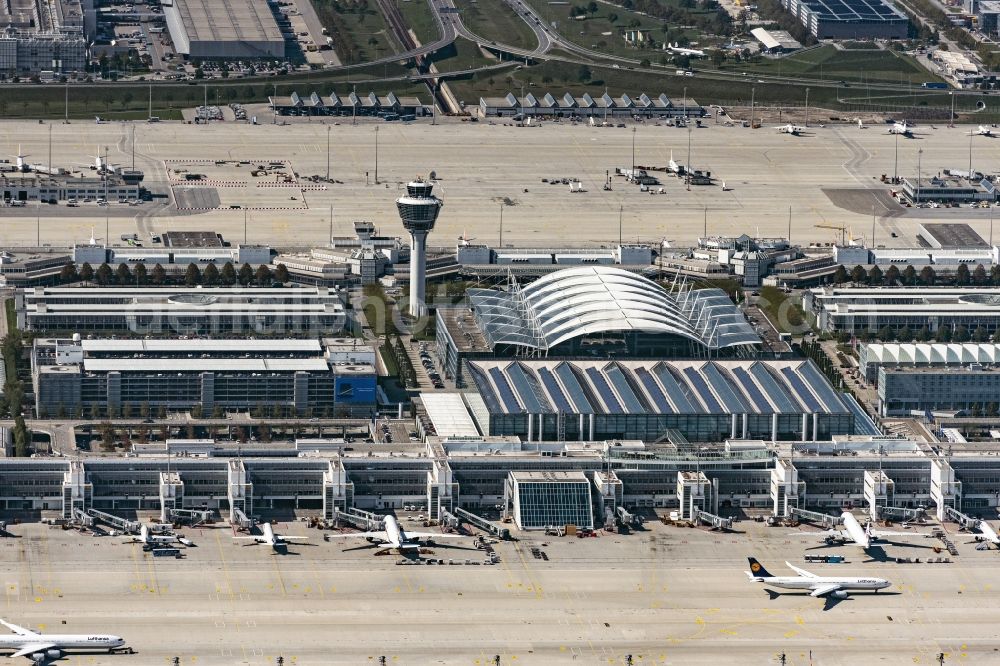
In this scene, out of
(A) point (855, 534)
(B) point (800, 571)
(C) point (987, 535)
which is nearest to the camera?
(B) point (800, 571)

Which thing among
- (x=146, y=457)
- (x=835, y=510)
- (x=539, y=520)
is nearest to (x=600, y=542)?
(x=539, y=520)

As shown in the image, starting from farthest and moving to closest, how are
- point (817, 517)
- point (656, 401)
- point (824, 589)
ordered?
1. point (656, 401)
2. point (817, 517)
3. point (824, 589)

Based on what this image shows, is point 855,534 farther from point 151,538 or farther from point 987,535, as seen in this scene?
point 151,538

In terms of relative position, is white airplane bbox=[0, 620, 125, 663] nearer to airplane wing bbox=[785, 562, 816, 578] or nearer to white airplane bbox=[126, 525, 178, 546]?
white airplane bbox=[126, 525, 178, 546]

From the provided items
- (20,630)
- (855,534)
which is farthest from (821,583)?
(20,630)

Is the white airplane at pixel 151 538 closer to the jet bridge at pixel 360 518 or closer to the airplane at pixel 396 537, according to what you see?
the airplane at pixel 396 537

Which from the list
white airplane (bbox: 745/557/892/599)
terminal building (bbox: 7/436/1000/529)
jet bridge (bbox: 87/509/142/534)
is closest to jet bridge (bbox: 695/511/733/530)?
terminal building (bbox: 7/436/1000/529)
